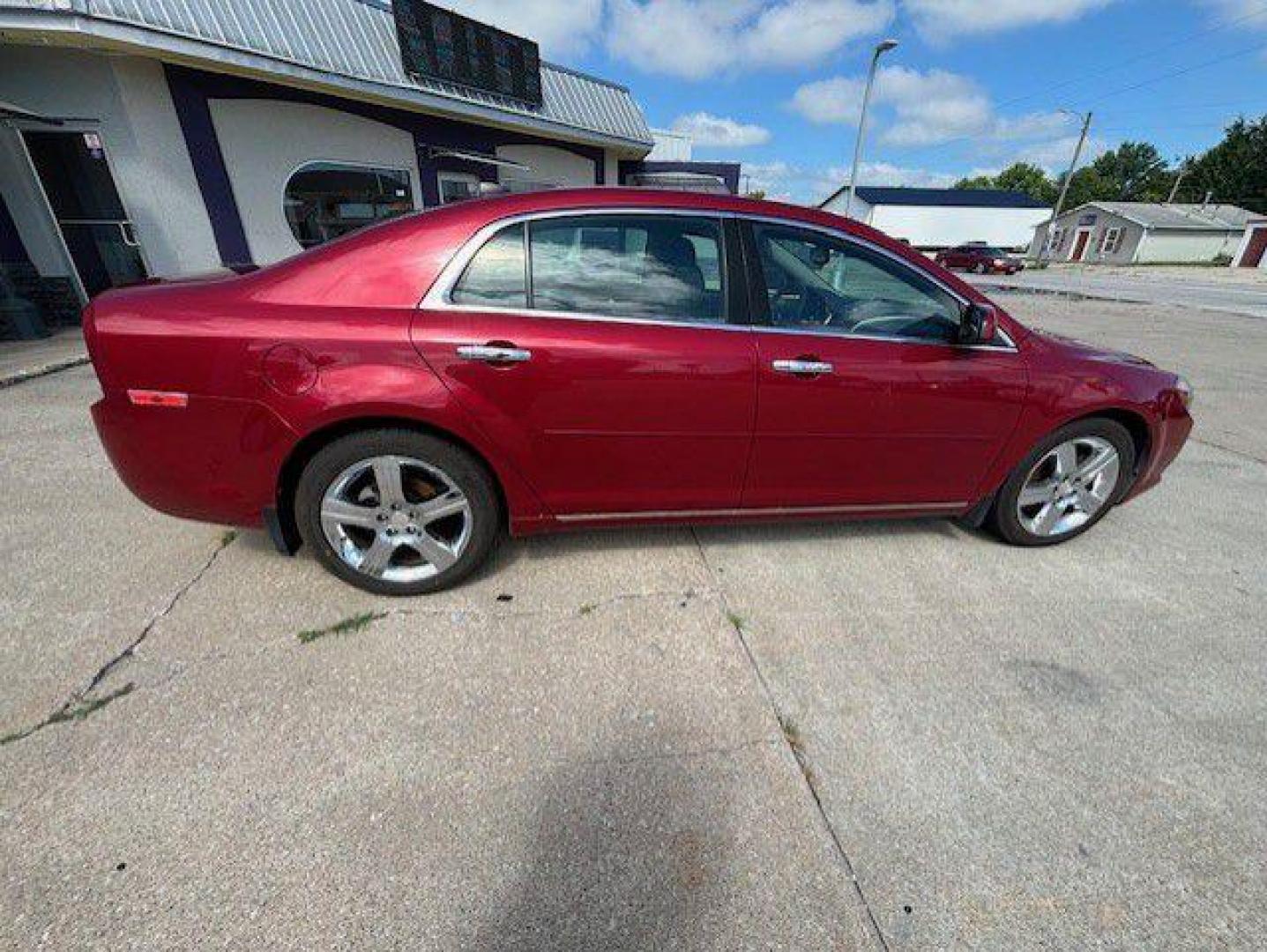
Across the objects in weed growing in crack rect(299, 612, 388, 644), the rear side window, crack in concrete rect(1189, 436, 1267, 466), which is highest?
the rear side window

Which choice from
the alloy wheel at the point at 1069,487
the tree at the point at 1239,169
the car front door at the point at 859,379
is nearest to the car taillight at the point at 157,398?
the car front door at the point at 859,379

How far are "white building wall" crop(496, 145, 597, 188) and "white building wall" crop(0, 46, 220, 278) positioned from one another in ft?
18.1

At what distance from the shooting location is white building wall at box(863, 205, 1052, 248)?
2142 inches

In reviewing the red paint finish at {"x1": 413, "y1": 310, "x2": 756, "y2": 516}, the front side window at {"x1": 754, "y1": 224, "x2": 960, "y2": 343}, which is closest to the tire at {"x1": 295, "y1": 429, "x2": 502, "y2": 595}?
the red paint finish at {"x1": 413, "y1": 310, "x2": 756, "y2": 516}

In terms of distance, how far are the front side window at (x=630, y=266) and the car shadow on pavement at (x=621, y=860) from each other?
5.41ft

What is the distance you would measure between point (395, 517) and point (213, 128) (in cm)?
818

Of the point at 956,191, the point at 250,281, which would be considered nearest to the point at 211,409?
the point at 250,281

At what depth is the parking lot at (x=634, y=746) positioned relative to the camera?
1.44 metres

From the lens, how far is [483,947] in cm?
136

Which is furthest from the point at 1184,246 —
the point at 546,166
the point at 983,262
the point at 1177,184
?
the point at 546,166

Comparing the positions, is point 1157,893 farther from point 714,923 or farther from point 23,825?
point 23,825

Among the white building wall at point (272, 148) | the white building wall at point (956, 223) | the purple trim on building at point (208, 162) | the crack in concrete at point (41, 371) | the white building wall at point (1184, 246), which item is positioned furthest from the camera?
the white building wall at point (956, 223)

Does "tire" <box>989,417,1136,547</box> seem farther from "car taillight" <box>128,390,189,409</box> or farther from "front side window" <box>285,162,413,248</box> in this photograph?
"front side window" <box>285,162,413,248</box>

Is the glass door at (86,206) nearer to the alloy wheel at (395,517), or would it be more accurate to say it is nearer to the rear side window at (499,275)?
the alloy wheel at (395,517)
